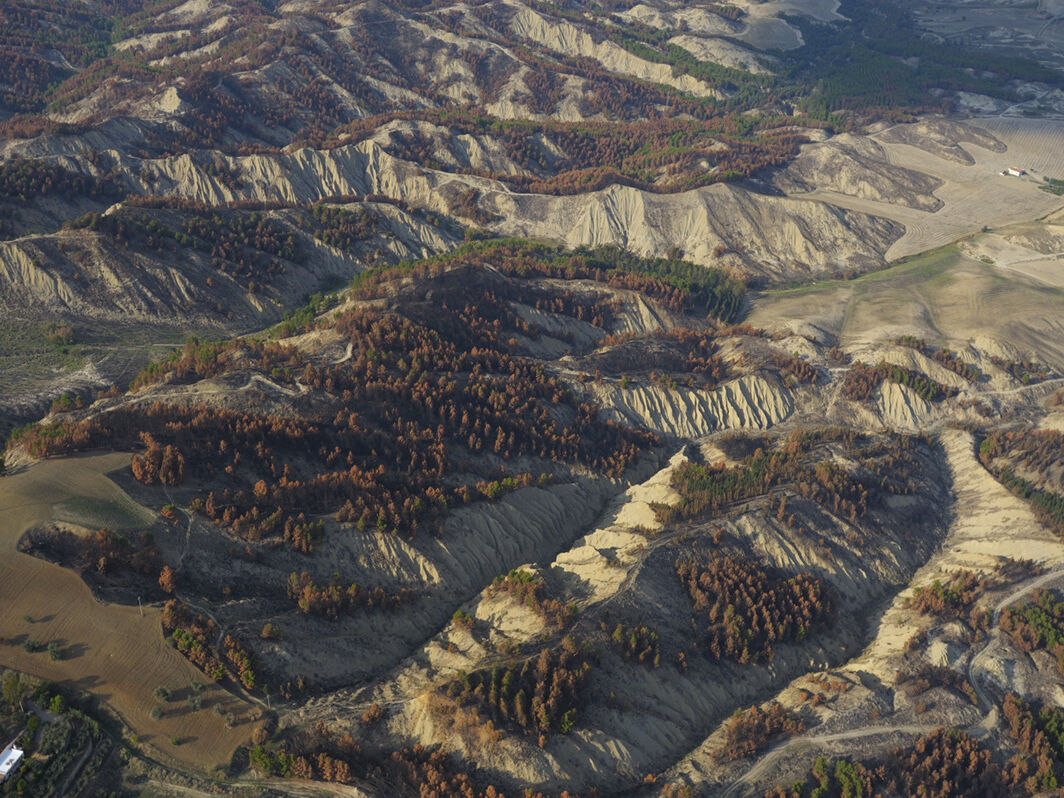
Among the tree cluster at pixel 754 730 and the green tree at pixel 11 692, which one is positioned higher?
the green tree at pixel 11 692

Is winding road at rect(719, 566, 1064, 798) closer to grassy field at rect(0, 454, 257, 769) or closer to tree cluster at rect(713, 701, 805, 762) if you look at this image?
tree cluster at rect(713, 701, 805, 762)

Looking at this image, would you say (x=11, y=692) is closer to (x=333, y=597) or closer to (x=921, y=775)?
(x=333, y=597)

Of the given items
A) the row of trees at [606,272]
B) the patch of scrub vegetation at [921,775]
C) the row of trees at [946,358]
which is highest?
the row of trees at [946,358]

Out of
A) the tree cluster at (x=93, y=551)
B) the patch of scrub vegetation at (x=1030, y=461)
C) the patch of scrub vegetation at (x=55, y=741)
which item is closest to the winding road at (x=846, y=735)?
the patch of scrub vegetation at (x=1030, y=461)

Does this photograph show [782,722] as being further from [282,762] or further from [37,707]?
[37,707]

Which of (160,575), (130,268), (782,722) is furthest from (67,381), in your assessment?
(782,722)

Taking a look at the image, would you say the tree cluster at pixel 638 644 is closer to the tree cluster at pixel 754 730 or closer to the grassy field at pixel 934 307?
the tree cluster at pixel 754 730
